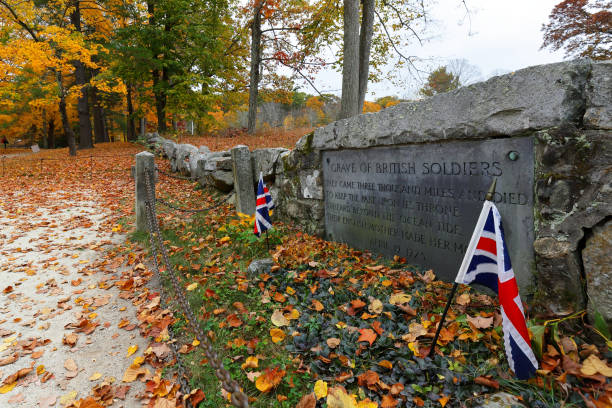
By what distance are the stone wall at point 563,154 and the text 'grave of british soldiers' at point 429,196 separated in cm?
13

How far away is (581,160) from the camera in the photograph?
2.12 metres

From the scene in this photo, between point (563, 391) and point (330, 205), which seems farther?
point (330, 205)

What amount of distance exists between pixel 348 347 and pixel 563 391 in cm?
126

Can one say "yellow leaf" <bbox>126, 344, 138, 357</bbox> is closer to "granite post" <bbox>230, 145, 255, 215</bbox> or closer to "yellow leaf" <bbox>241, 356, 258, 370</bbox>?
"yellow leaf" <bbox>241, 356, 258, 370</bbox>

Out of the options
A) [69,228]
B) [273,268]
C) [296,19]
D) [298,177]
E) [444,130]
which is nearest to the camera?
[444,130]

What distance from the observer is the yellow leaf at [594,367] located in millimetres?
1781

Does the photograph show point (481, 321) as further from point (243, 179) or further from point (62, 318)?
point (243, 179)

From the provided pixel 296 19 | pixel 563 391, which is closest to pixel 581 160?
pixel 563 391

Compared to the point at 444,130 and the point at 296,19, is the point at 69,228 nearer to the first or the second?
the point at 444,130

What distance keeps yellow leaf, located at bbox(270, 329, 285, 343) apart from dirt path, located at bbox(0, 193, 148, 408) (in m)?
1.04

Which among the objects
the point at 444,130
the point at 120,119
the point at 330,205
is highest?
the point at 120,119

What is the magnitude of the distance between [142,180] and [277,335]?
4.32 m

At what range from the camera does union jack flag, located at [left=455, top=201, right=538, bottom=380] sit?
1854 mm

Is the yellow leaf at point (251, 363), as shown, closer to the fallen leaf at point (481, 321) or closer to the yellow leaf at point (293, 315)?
the yellow leaf at point (293, 315)
